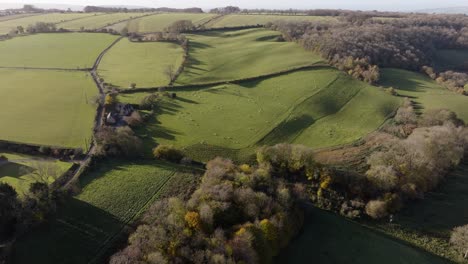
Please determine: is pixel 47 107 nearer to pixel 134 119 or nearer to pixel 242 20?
pixel 134 119

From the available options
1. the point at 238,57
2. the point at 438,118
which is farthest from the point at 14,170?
the point at 438,118

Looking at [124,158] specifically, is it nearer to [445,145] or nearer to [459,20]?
[445,145]

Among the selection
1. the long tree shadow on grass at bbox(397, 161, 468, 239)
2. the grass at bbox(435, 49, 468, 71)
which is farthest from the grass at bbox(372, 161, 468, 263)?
the grass at bbox(435, 49, 468, 71)

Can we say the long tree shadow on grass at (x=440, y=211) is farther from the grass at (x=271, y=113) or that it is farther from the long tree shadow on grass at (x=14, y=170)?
the long tree shadow on grass at (x=14, y=170)

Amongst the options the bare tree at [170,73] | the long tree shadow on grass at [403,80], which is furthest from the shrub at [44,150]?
the long tree shadow on grass at [403,80]

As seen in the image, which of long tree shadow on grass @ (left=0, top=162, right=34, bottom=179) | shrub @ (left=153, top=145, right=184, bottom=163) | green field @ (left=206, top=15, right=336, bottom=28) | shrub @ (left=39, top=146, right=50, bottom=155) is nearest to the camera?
long tree shadow on grass @ (left=0, top=162, right=34, bottom=179)

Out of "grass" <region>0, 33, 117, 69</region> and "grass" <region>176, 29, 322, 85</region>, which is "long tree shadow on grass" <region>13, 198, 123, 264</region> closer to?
"grass" <region>176, 29, 322, 85</region>

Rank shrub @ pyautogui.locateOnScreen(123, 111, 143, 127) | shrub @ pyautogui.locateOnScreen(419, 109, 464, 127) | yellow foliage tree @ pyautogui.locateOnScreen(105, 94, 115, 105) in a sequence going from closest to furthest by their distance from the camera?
1. shrub @ pyautogui.locateOnScreen(123, 111, 143, 127)
2. shrub @ pyautogui.locateOnScreen(419, 109, 464, 127)
3. yellow foliage tree @ pyautogui.locateOnScreen(105, 94, 115, 105)
